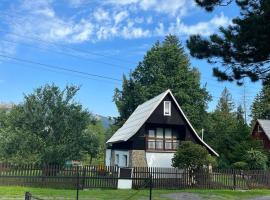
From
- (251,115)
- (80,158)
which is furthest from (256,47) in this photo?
(251,115)

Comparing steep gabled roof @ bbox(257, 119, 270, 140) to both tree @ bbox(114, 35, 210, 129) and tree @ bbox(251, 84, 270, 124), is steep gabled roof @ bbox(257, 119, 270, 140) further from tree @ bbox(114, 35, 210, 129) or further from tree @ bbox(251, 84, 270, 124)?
tree @ bbox(251, 84, 270, 124)

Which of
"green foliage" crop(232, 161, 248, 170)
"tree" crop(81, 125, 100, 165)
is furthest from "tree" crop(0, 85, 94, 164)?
"green foliage" crop(232, 161, 248, 170)

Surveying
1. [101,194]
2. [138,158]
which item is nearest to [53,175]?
[101,194]

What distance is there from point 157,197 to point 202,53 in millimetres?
10162

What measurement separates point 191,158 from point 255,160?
43.4 ft

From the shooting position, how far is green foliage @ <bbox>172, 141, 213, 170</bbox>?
29500 millimetres

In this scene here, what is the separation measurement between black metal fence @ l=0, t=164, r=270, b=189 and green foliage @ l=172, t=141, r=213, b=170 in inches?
22.4

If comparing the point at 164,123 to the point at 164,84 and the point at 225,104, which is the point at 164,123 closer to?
the point at 164,84

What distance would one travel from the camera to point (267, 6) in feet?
39.6

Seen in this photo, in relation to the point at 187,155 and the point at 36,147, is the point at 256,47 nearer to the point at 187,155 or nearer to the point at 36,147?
the point at 187,155

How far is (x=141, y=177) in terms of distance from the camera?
2722 cm

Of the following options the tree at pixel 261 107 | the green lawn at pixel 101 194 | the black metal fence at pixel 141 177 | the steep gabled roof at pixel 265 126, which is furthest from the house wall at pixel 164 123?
the tree at pixel 261 107

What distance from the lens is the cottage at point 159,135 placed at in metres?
36.1

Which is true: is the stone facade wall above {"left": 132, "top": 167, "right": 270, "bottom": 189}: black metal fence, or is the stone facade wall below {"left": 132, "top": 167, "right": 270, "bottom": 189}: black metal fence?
above
